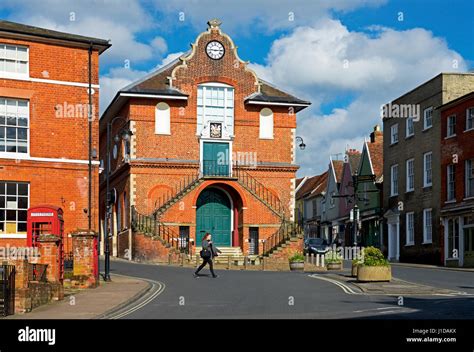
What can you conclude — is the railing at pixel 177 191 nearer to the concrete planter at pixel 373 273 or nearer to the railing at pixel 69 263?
the railing at pixel 69 263

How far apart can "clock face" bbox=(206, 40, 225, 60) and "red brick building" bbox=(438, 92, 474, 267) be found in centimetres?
1341

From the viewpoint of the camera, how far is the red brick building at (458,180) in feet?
140

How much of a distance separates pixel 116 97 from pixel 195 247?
33.0ft

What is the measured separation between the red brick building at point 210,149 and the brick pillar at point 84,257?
62.7ft

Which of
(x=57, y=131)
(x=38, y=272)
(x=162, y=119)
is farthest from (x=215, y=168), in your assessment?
(x=38, y=272)

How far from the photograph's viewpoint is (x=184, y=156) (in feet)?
156

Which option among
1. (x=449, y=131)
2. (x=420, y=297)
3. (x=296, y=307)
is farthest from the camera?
(x=449, y=131)

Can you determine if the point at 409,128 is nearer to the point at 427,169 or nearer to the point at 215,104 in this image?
the point at 427,169

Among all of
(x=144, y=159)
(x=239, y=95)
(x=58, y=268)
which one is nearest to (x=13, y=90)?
(x=58, y=268)

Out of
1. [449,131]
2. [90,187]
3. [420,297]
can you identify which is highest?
[449,131]

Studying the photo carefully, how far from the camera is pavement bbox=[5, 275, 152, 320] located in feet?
61.5

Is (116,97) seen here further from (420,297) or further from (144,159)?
(420,297)

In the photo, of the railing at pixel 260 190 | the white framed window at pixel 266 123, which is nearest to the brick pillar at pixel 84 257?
the railing at pixel 260 190
